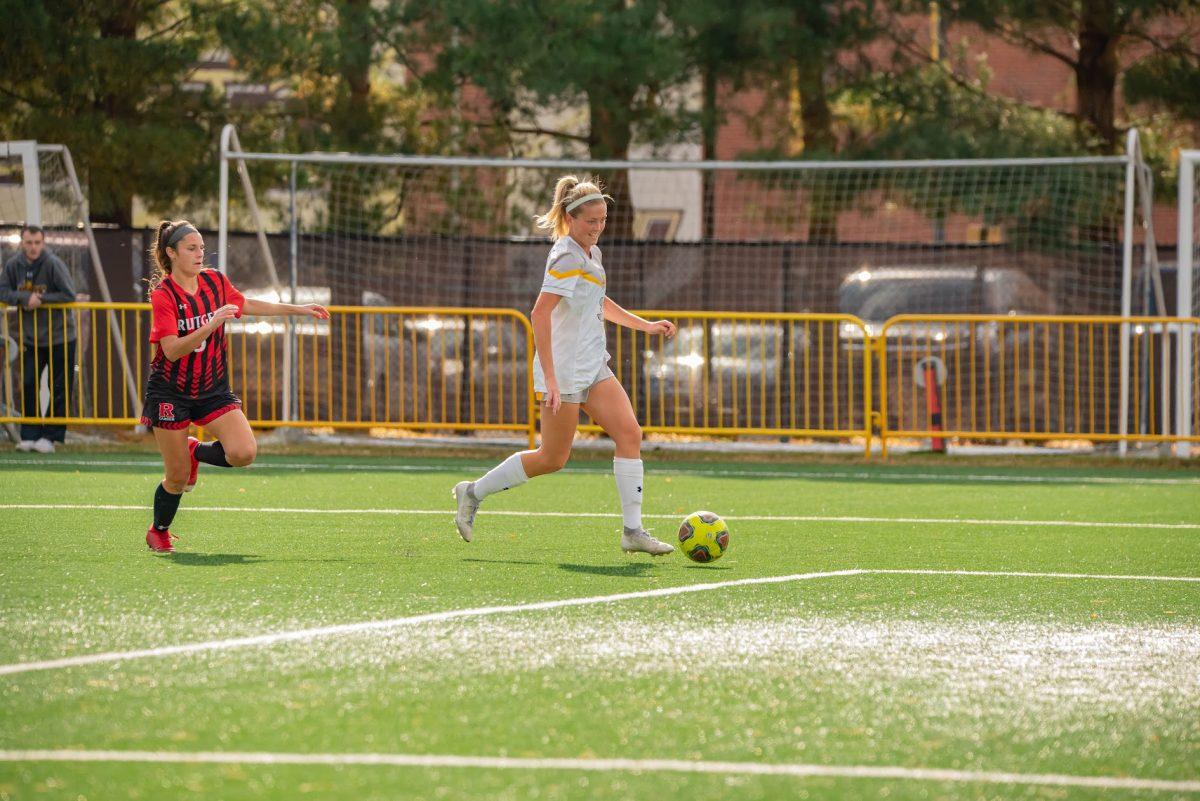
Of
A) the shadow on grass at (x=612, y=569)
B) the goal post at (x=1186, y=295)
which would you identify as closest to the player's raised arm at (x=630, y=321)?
the shadow on grass at (x=612, y=569)

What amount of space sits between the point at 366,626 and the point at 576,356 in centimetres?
242

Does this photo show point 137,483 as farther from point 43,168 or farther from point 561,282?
point 43,168

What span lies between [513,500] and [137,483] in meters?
2.83

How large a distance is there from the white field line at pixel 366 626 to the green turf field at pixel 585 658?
21mm

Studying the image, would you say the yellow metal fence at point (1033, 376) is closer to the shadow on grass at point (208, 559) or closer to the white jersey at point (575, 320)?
the white jersey at point (575, 320)

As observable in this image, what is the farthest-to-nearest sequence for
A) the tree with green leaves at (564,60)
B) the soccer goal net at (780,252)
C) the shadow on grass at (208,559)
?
1. the tree with green leaves at (564,60)
2. the soccer goal net at (780,252)
3. the shadow on grass at (208,559)

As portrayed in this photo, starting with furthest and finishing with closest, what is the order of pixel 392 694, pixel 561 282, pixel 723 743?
pixel 561 282 < pixel 392 694 < pixel 723 743

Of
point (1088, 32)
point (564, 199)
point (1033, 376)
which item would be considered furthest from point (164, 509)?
point (1088, 32)

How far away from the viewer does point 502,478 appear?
8594mm

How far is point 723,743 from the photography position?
4.52 meters

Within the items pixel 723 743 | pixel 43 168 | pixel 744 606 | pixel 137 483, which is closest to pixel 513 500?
pixel 137 483

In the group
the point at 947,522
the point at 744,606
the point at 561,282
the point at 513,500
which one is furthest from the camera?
the point at 513,500

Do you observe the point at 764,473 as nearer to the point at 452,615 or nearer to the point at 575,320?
the point at 575,320

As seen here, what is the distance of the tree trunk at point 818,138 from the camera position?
19.6 metres
